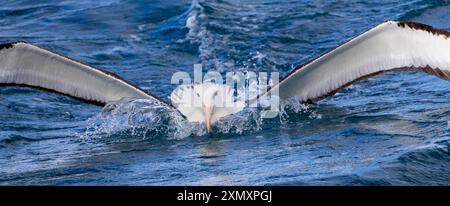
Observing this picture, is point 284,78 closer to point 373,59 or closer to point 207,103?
point 207,103

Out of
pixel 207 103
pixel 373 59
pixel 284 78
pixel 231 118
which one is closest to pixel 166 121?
pixel 207 103

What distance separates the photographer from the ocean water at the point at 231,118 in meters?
10.2

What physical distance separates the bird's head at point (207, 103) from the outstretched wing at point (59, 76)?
391mm

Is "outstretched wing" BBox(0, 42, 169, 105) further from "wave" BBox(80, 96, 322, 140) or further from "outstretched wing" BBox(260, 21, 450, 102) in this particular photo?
"outstretched wing" BBox(260, 21, 450, 102)

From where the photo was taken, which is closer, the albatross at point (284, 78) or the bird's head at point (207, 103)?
the albatross at point (284, 78)

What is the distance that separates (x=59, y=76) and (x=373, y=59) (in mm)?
4076

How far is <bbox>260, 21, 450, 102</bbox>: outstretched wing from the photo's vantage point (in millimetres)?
Answer: 11484

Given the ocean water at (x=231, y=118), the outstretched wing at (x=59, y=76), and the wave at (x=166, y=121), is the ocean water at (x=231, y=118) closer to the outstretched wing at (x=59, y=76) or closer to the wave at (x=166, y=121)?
the wave at (x=166, y=121)

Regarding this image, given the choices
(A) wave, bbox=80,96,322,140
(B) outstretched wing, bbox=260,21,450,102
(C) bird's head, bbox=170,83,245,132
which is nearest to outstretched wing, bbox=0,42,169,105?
(A) wave, bbox=80,96,322,140

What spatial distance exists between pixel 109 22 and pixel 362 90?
8113mm

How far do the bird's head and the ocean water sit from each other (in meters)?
0.13

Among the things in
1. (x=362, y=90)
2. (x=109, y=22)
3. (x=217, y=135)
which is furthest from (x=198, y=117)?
(x=109, y=22)

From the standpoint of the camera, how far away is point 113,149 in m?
11.8

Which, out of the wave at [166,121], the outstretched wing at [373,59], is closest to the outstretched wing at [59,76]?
the wave at [166,121]
